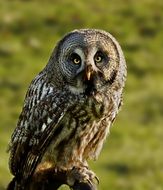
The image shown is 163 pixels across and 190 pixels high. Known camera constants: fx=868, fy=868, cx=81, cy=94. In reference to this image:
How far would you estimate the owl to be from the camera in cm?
751

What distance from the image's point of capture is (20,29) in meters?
22.8

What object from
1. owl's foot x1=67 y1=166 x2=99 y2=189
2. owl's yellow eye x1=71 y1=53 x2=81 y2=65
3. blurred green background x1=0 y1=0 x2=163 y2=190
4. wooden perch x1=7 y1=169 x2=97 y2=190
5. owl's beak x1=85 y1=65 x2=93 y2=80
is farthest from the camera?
blurred green background x1=0 y1=0 x2=163 y2=190

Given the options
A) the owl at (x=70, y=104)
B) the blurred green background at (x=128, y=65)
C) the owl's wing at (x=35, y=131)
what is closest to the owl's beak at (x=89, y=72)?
the owl at (x=70, y=104)

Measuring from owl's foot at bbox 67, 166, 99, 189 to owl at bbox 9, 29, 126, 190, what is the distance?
46mm

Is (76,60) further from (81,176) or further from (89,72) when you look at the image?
(81,176)

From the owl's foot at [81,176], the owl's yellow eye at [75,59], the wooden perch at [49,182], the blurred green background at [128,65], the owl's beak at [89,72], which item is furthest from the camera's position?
the blurred green background at [128,65]

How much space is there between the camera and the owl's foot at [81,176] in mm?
6505

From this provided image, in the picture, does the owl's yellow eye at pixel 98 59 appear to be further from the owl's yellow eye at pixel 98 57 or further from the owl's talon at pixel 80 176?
the owl's talon at pixel 80 176

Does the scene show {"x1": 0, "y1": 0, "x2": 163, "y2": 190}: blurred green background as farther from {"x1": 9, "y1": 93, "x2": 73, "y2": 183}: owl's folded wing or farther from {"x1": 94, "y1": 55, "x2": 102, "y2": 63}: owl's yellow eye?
{"x1": 94, "y1": 55, "x2": 102, "y2": 63}: owl's yellow eye

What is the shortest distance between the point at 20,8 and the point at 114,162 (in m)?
8.96

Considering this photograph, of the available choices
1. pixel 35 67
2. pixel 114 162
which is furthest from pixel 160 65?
pixel 114 162

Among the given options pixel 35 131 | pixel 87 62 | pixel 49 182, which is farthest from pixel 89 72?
pixel 49 182

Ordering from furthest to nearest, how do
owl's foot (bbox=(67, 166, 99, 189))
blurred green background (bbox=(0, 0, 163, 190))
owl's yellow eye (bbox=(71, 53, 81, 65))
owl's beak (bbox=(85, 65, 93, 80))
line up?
blurred green background (bbox=(0, 0, 163, 190)), owl's yellow eye (bbox=(71, 53, 81, 65)), owl's beak (bbox=(85, 65, 93, 80)), owl's foot (bbox=(67, 166, 99, 189))

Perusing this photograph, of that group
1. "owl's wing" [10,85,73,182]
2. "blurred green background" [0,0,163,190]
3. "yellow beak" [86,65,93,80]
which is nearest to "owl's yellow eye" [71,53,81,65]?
"yellow beak" [86,65,93,80]
